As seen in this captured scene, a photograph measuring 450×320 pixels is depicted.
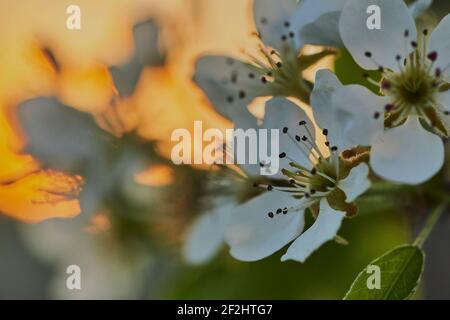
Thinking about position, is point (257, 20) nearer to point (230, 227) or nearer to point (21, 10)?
point (230, 227)

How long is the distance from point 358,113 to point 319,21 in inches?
5.1

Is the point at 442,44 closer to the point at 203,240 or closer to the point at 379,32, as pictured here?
the point at 379,32

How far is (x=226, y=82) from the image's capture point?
3.52ft

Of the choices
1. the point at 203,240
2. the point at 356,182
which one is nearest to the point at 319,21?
the point at 356,182

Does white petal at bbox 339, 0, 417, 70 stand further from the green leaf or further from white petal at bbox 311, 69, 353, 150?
the green leaf

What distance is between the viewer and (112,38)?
4.46 feet

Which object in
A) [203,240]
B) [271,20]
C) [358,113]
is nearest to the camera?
[358,113]

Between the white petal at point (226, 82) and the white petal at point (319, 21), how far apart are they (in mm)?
110

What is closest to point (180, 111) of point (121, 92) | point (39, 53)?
point (121, 92)

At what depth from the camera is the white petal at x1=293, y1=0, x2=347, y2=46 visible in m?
0.88

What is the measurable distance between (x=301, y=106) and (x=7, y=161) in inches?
18.9

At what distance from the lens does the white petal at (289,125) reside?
902 mm

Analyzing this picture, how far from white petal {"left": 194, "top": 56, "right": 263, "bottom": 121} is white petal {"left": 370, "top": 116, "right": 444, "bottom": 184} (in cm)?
22

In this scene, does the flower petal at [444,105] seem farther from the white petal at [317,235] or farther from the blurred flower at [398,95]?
the white petal at [317,235]
